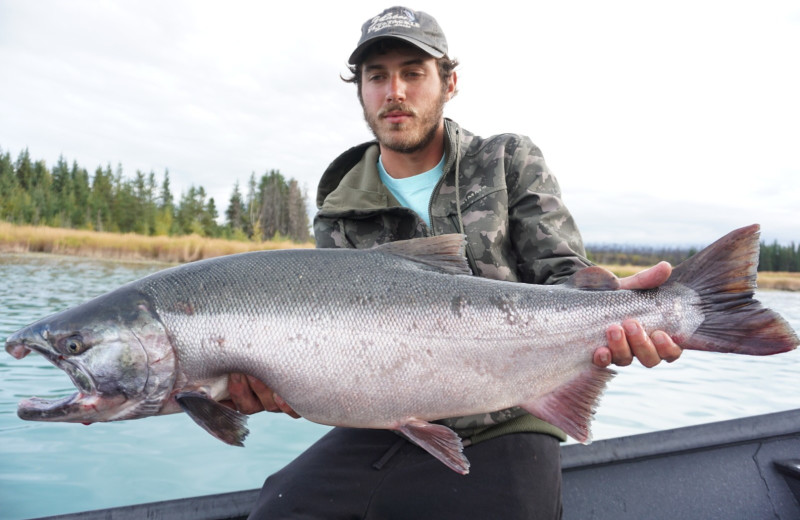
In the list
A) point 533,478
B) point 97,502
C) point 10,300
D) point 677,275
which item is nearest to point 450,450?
point 533,478

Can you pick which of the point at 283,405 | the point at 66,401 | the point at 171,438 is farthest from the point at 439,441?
the point at 171,438

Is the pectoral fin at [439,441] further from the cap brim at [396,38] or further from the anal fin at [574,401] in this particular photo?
the cap brim at [396,38]

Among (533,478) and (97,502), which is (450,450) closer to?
(533,478)

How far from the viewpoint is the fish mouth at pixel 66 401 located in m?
2.50

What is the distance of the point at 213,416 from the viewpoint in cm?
258

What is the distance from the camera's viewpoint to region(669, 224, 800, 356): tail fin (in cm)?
251

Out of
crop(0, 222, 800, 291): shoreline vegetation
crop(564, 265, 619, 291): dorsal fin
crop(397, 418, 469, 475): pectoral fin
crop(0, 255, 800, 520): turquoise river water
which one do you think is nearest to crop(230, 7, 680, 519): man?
crop(564, 265, 619, 291): dorsal fin

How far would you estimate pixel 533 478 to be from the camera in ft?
9.39

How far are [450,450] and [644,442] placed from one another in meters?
1.99

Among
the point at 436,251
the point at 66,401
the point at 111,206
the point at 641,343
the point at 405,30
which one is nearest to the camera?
the point at 66,401

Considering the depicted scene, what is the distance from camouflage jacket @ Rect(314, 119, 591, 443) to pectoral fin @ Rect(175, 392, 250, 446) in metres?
1.53

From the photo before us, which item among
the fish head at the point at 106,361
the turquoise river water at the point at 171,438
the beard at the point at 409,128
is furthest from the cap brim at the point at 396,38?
the turquoise river water at the point at 171,438

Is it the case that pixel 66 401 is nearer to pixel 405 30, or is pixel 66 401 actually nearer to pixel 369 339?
pixel 369 339

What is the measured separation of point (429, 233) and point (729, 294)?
1712mm
